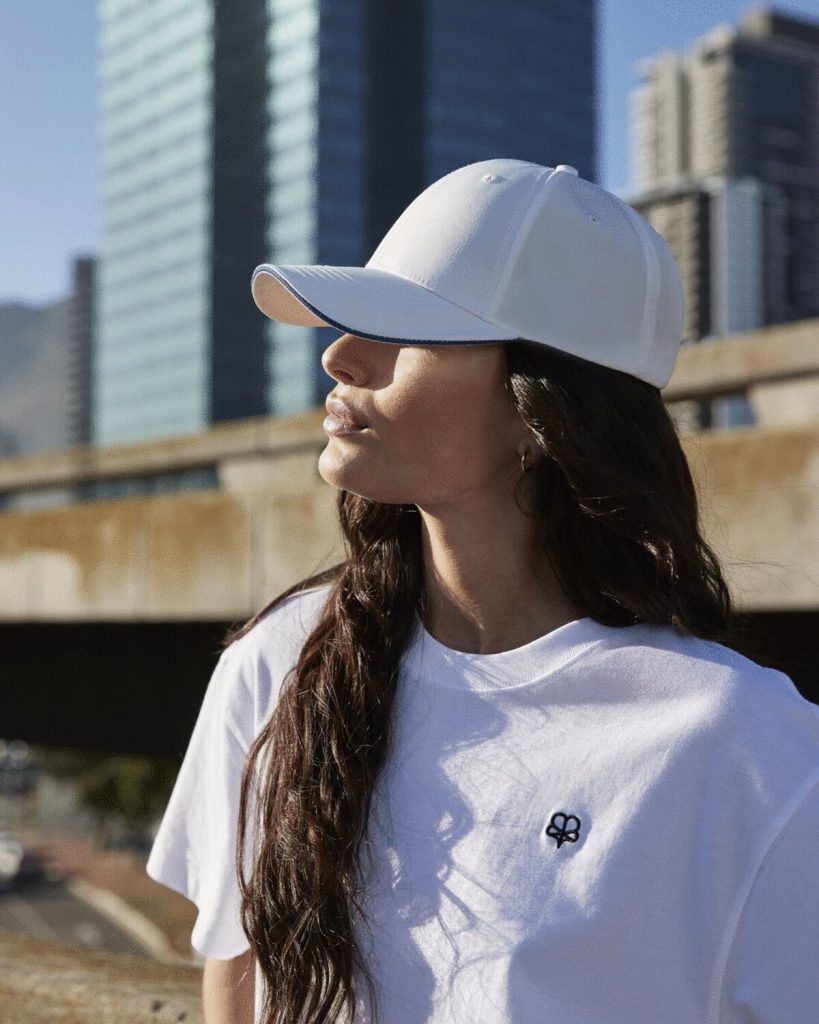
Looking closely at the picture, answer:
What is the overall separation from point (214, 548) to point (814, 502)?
2.98 meters

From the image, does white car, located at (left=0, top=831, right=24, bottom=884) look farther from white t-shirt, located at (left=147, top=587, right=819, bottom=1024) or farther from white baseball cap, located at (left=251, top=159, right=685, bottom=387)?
white baseball cap, located at (left=251, top=159, right=685, bottom=387)

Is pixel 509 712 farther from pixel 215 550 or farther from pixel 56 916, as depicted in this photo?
pixel 56 916

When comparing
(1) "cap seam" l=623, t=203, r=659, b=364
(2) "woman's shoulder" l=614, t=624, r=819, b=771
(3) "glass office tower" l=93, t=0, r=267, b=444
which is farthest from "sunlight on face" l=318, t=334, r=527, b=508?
(3) "glass office tower" l=93, t=0, r=267, b=444

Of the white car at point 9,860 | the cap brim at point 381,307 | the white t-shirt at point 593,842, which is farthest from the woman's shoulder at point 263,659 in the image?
the white car at point 9,860

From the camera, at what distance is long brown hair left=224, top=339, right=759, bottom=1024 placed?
167 centimetres

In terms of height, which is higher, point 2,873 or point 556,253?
point 556,253

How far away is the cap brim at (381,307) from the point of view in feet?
5.57

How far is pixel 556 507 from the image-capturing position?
179 cm

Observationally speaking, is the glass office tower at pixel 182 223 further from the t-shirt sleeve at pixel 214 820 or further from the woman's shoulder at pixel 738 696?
the woman's shoulder at pixel 738 696

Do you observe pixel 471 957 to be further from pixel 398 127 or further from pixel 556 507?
pixel 398 127

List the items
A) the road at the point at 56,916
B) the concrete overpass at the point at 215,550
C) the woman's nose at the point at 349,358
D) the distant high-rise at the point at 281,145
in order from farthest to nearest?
the distant high-rise at the point at 281,145 < the road at the point at 56,916 < the concrete overpass at the point at 215,550 < the woman's nose at the point at 349,358

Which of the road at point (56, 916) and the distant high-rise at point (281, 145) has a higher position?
the distant high-rise at point (281, 145)

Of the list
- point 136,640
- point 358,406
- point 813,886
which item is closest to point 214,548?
point 136,640

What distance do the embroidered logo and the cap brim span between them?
1.97ft
